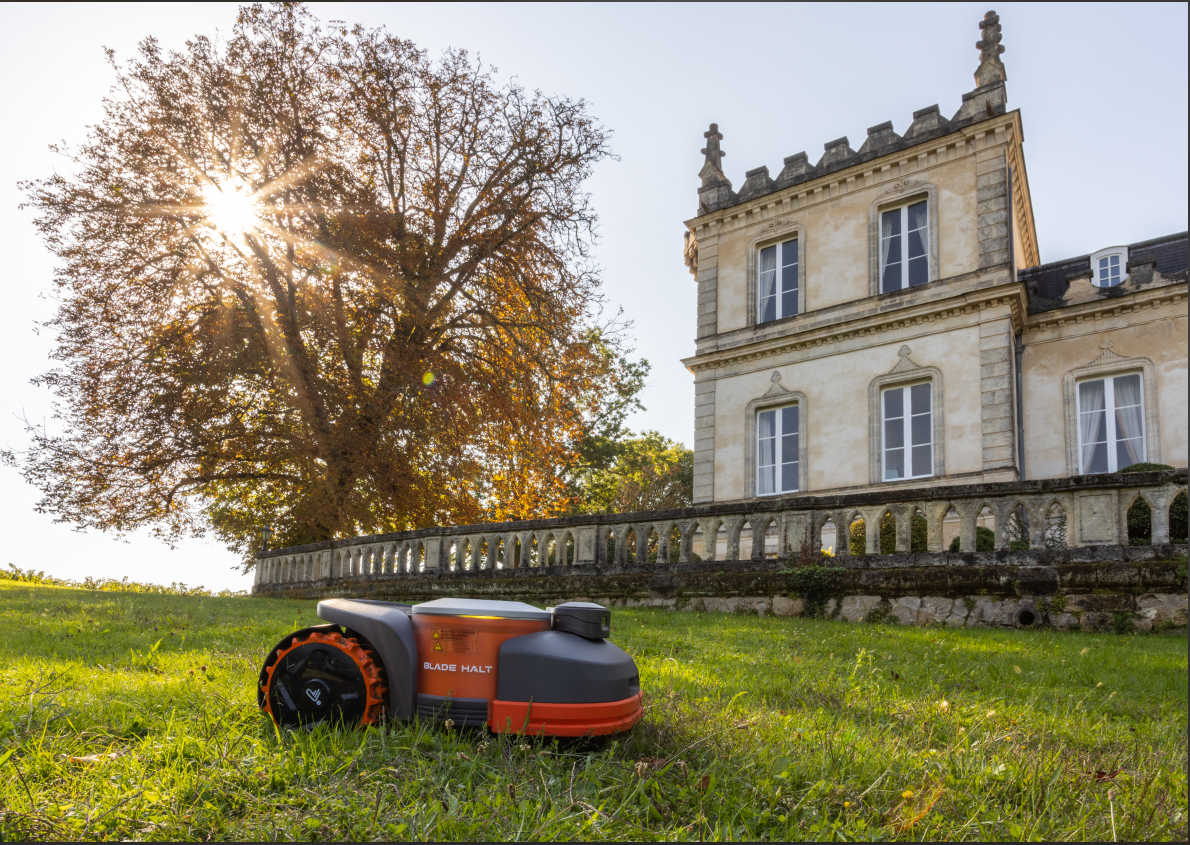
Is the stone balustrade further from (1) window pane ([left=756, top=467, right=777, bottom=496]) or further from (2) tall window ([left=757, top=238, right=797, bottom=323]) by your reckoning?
(2) tall window ([left=757, top=238, right=797, bottom=323])

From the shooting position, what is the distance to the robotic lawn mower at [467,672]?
105 inches

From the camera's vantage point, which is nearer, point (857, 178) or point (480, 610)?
point (480, 610)

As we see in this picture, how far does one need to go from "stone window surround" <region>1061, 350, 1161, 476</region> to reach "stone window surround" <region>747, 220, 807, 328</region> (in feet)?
17.1

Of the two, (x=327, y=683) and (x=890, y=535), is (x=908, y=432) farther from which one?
(x=327, y=683)

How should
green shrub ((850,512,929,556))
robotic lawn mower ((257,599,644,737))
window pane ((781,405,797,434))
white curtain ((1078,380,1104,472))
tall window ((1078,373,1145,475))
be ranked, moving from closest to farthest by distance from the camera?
robotic lawn mower ((257,599,644,737)), green shrub ((850,512,929,556)), tall window ((1078,373,1145,475)), white curtain ((1078,380,1104,472)), window pane ((781,405,797,434))

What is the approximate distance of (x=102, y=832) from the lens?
2.12 metres

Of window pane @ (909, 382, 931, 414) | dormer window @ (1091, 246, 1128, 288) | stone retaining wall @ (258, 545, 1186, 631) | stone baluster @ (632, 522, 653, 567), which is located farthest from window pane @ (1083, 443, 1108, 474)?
stone baluster @ (632, 522, 653, 567)

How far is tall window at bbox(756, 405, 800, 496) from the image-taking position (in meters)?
17.0

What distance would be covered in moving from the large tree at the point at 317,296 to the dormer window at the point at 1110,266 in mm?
10044

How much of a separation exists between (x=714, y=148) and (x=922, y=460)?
9.14 m

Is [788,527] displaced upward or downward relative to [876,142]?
downward

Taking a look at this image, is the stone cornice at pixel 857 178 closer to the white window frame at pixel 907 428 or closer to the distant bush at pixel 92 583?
the white window frame at pixel 907 428

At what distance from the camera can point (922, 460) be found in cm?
1532

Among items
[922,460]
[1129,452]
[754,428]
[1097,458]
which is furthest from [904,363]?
[1129,452]
